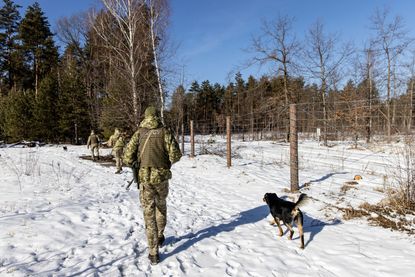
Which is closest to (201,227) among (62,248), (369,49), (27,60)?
(62,248)

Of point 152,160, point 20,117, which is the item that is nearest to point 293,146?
point 152,160

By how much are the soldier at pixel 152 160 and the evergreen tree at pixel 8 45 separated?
41140 millimetres

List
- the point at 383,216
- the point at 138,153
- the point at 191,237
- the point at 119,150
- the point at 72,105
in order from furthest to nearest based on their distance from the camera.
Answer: the point at 72,105
the point at 119,150
the point at 383,216
the point at 191,237
the point at 138,153

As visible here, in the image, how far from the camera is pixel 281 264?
3855 mm

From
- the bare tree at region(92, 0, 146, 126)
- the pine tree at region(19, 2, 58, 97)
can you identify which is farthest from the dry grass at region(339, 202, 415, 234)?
the pine tree at region(19, 2, 58, 97)

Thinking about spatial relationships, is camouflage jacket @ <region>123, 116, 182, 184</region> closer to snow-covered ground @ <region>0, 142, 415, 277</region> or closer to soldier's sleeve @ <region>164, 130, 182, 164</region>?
soldier's sleeve @ <region>164, 130, 182, 164</region>

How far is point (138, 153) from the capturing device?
13.4 ft

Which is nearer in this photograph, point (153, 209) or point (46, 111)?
point (153, 209)

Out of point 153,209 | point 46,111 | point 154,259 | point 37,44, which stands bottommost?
point 154,259

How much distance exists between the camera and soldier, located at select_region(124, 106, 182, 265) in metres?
3.97

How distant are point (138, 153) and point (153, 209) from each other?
2.92ft

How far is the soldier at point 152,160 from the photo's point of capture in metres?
3.97

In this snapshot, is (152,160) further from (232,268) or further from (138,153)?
(232,268)

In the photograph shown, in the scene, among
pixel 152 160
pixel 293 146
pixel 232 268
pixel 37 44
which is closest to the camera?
pixel 232 268
